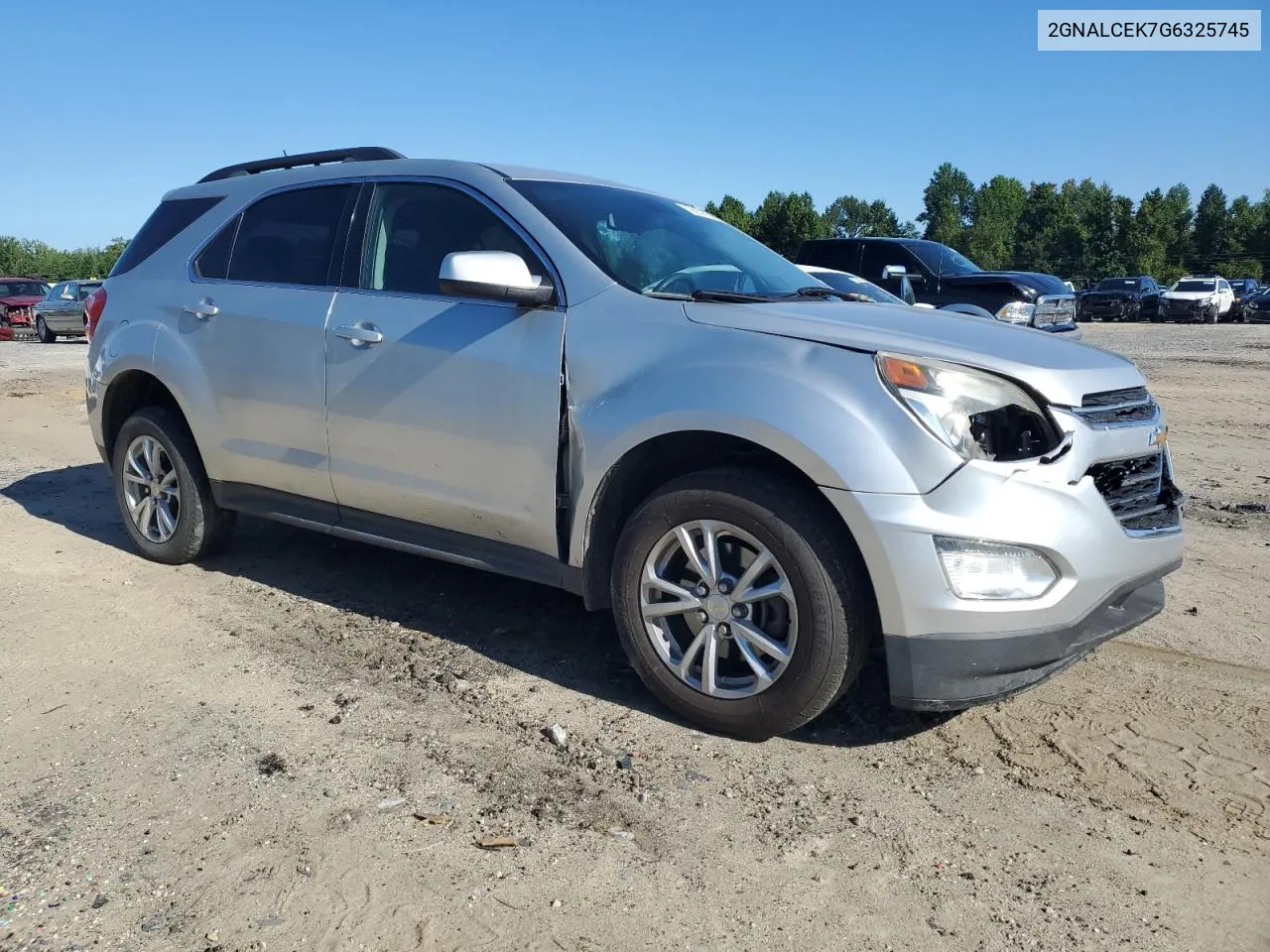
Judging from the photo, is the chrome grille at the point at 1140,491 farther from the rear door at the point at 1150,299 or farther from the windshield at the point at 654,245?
the rear door at the point at 1150,299

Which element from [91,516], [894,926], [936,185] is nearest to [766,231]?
[91,516]

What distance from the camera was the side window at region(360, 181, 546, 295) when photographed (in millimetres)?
4133

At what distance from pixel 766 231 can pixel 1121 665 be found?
56868mm

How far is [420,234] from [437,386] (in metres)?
0.73

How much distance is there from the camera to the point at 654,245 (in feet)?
13.6

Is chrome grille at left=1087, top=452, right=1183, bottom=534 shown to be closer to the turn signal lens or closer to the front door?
the turn signal lens

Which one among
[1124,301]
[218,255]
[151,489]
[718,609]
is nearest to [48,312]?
[151,489]

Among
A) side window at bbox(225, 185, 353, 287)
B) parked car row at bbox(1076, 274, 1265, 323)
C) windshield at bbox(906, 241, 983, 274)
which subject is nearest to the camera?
side window at bbox(225, 185, 353, 287)

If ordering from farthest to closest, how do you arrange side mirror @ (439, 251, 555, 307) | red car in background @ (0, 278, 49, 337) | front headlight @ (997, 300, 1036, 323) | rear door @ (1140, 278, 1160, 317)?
1. rear door @ (1140, 278, 1160, 317)
2. red car in background @ (0, 278, 49, 337)
3. front headlight @ (997, 300, 1036, 323)
4. side mirror @ (439, 251, 555, 307)

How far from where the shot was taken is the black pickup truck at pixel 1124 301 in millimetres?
41750

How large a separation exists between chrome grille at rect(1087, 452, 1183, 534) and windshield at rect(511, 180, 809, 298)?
4.62 feet

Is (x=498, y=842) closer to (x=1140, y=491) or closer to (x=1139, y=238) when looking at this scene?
(x=1140, y=491)

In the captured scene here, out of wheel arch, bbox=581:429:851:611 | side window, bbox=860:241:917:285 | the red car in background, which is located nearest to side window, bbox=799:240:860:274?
side window, bbox=860:241:917:285

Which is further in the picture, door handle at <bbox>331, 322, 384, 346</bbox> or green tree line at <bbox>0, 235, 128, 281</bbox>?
green tree line at <bbox>0, 235, 128, 281</bbox>
